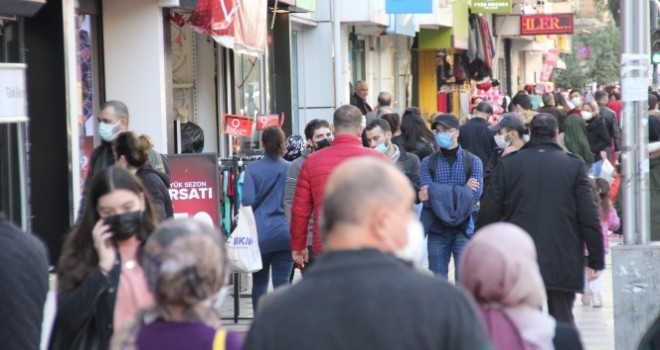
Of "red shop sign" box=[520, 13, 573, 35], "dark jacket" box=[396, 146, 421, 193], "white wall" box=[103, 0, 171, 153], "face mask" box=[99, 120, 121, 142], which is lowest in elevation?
"dark jacket" box=[396, 146, 421, 193]

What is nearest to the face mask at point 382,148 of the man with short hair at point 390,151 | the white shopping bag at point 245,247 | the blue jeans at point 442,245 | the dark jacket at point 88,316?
the man with short hair at point 390,151

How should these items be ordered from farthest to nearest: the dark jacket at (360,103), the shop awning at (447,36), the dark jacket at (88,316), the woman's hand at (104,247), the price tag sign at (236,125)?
the shop awning at (447,36), the dark jacket at (360,103), the price tag sign at (236,125), the woman's hand at (104,247), the dark jacket at (88,316)

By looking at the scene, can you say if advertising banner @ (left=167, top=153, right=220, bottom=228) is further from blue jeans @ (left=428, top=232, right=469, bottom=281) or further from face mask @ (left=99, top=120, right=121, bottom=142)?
face mask @ (left=99, top=120, right=121, bottom=142)

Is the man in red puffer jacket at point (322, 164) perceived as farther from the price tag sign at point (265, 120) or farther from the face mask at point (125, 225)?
the price tag sign at point (265, 120)

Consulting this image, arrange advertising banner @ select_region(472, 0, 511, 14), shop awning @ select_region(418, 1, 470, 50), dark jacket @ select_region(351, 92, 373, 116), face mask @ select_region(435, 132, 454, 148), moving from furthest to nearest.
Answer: shop awning @ select_region(418, 1, 470, 50)
advertising banner @ select_region(472, 0, 511, 14)
dark jacket @ select_region(351, 92, 373, 116)
face mask @ select_region(435, 132, 454, 148)

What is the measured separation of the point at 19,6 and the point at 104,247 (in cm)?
503

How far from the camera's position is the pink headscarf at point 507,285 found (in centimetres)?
448

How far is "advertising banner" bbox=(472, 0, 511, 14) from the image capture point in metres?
29.5

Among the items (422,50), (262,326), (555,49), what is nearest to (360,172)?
(262,326)

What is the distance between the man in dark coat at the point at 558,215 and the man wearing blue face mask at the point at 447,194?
2034 mm

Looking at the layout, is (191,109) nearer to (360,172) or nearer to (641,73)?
(641,73)

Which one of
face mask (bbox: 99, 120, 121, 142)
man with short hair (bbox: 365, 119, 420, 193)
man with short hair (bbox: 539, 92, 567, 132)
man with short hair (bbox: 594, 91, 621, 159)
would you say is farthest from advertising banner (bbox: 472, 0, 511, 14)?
face mask (bbox: 99, 120, 121, 142)

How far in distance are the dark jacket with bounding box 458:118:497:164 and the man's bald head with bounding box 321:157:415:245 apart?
46.7 feet

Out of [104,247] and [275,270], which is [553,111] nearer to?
[275,270]
